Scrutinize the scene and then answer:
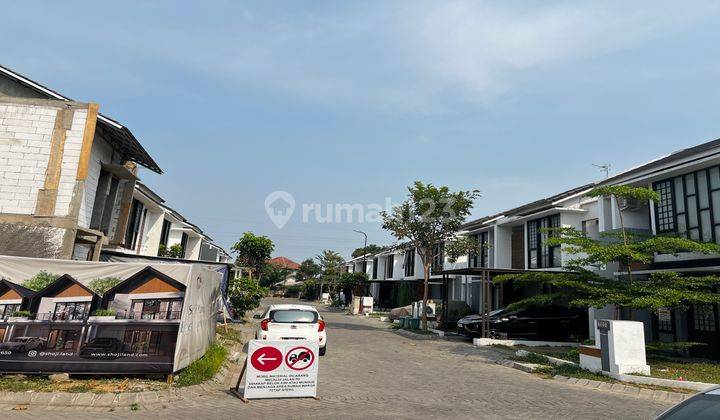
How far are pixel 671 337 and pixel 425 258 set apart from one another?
37.3ft

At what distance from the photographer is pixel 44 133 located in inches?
483

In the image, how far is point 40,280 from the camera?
827cm

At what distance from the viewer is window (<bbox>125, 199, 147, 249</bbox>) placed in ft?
71.3

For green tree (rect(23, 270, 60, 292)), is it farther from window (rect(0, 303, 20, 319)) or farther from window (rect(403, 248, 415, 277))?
window (rect(403, 248, 415, 277))

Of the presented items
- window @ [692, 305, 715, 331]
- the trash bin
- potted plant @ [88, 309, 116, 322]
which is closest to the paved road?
potted plant @ [88, 309, 116, 322]

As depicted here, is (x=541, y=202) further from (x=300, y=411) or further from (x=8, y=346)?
(x=8, y=346)

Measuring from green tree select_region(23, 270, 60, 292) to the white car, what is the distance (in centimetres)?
536

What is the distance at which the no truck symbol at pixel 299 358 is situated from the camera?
816 centimetres

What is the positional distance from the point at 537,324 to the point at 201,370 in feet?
49.8

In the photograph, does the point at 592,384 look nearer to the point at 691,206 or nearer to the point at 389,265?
the point at 691,206

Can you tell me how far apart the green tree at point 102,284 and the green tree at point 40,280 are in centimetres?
69

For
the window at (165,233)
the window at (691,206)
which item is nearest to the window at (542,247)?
the window at (691,206)

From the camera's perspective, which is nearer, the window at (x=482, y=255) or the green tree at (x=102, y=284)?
the green tree at (x=102, y=284)

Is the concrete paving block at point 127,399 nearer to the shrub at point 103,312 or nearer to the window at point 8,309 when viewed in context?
the shrub at point 103,312
